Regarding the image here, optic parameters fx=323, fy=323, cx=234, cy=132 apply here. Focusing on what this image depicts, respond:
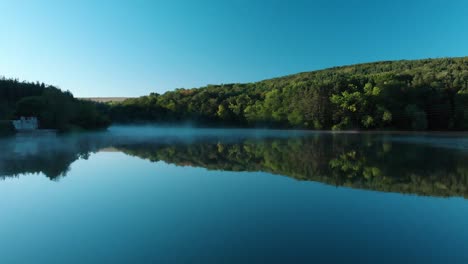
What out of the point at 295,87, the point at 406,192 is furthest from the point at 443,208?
the point at 295,87

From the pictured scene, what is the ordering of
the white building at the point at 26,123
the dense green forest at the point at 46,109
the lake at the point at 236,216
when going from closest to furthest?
the lake at the point at 236,216 < the white building at the point at 26,123 < the dense green forest at the point at 46,109

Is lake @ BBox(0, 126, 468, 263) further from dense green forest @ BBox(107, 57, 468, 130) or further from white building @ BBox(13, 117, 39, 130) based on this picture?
dense green forest @ BBox(107, 57, 468, 130)

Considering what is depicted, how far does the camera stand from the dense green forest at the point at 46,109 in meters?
46.3

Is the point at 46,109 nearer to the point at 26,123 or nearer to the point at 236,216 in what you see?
the point at 26,123

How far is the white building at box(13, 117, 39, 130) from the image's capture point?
145 feet

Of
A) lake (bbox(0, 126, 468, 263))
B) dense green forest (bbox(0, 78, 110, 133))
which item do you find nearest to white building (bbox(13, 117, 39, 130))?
dense green forest (bbox(0, 78, 110, 133))

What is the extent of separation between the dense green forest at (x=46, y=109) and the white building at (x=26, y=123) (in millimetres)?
1060

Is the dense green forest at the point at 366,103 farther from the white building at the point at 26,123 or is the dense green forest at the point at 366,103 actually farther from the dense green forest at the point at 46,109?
the white building at the point at 26,123

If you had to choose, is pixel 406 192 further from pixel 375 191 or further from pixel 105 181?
pixel 105 181

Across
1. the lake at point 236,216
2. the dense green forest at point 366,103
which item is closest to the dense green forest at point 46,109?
the dense green forest at point 366,103

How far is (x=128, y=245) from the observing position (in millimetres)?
5148

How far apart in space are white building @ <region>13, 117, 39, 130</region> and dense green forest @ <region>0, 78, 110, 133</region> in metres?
1.06

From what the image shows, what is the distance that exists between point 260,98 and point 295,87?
506 inches

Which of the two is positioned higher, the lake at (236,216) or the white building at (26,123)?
the white building at (26,123)
